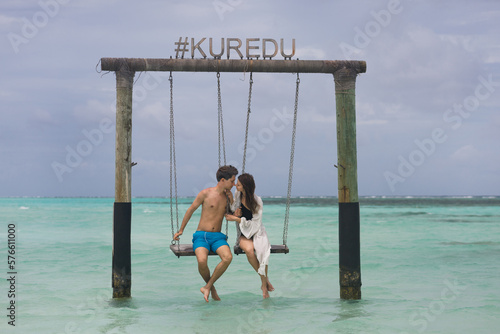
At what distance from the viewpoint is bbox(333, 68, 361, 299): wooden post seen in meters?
8.39

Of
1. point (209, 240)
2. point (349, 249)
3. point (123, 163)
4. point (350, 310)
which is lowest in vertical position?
point (350, 310)

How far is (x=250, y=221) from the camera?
8359 millimetres

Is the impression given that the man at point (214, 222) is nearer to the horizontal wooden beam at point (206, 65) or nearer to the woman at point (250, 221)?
the woman at point (250, 221)

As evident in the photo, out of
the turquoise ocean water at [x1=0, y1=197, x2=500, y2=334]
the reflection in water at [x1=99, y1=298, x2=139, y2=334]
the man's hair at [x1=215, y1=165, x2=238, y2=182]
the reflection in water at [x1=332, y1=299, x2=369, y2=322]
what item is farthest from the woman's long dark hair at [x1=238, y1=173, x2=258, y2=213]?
the reflection in water at [x1=99, y1=298, x2=139, y2=334]

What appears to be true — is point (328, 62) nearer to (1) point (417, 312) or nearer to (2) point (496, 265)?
(1) point (417, 312)

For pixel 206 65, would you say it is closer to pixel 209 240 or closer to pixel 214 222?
pixel 214 222

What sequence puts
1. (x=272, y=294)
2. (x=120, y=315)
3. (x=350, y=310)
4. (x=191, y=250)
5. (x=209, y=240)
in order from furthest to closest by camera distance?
(x=272, y=294) → (x=350, y=310) → (x=120, y=315) → (x=209, y=240) → (x=191, y=250)

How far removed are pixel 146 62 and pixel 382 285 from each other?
284 inches

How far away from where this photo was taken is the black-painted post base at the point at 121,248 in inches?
331

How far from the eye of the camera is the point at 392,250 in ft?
67.3

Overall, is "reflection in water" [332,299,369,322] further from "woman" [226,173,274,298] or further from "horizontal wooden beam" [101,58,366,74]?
"horizontal wooden beam" [101,58,366,74]

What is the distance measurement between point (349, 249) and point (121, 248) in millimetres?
3243

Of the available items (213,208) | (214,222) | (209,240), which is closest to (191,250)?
(209,240)

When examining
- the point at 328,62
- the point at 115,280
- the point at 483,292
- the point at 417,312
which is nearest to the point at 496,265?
the point at 483,292
